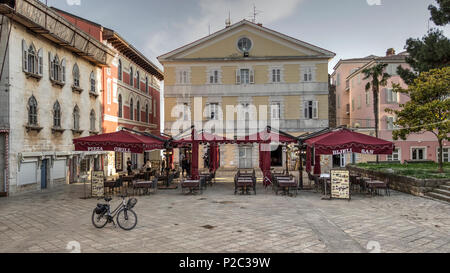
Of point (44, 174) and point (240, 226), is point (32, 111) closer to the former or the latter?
point (44, 174)

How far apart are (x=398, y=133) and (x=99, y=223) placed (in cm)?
1570

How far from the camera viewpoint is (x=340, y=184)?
1294 centimetres

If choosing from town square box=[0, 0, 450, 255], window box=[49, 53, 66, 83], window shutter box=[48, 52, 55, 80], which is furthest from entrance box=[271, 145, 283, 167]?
window shutter box=[48, 52, 55, 80]

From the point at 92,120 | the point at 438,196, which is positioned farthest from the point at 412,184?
the point at 92,120

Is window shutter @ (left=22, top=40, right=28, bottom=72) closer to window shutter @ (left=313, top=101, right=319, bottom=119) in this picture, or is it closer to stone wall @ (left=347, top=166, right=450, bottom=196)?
stone wall @ (left=347, top=166, right=450, bottom=196)

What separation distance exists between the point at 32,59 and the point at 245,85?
54.5 ft

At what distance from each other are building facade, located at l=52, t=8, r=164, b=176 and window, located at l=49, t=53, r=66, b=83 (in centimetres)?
495

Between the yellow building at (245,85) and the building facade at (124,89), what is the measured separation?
12.0 ft

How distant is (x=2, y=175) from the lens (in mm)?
15023

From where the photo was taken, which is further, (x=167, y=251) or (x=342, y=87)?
(x=342, y=87)

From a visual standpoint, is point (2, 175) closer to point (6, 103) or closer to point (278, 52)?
point (6, 103)

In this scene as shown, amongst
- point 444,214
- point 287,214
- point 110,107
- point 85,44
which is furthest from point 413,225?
point 110,107
